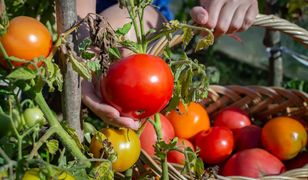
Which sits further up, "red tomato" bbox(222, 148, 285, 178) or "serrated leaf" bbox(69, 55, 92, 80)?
"serrated leaf" bbox(69, 55, 92, 80)

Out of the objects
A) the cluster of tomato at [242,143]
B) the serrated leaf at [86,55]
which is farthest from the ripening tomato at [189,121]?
the serrated leaf at [86,55]

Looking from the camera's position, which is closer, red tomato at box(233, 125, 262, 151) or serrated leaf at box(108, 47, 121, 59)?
serrated leaf at box(108, 47, 121, 59)

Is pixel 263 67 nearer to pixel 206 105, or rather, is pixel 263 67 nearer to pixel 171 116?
pixel 206 105

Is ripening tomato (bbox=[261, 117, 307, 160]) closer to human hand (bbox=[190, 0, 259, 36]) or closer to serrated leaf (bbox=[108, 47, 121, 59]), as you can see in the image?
human hand (bbox=[190, 0, 259, 36])

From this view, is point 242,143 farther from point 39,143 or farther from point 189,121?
point 39,143

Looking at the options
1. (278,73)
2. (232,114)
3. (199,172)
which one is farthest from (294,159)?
(278,73)

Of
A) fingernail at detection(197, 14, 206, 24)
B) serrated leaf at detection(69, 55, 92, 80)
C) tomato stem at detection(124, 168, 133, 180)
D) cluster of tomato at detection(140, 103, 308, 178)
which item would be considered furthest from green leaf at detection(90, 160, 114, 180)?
cluster of tomato at detection(140, 103, 308, 178)

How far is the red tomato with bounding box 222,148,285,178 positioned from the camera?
122 centimetres

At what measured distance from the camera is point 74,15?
758 millimetres

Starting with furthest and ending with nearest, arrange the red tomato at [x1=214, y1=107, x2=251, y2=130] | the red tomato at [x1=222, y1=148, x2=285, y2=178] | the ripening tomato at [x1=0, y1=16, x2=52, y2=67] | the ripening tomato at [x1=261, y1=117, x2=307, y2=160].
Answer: the red tomato at [x1=214, y1=107, x2=251, y2=130]
the ripening tomato at [x1=261, y1=117, x2=307, y2=160]
the red tomato at [x1=222, y1=148, x2=285, y2=178]
the ripening tomato at [x1=0, y1=16, x2=52, y2=67]

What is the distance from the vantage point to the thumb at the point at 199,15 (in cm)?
96

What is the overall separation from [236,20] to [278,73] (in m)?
1.13

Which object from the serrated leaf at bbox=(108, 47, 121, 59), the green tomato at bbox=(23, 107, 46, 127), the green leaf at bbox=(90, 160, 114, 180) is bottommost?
the green tomato at bbox=(23, 107, 46, 127)

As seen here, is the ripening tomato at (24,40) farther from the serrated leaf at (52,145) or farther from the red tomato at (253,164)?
the red tomato at (253,164)
